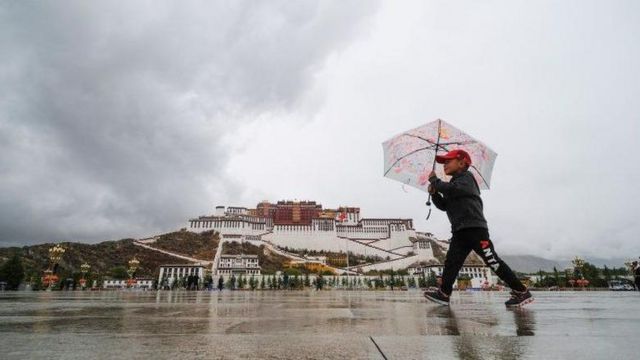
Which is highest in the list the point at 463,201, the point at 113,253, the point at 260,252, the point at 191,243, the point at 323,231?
the point at 323,231

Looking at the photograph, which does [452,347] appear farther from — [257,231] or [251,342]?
[257,231]

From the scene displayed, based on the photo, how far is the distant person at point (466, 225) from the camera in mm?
5055

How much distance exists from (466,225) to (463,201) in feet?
1.13

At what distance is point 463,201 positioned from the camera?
5.14 metres

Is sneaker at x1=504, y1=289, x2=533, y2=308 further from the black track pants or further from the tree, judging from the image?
the tree

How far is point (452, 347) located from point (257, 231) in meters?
114

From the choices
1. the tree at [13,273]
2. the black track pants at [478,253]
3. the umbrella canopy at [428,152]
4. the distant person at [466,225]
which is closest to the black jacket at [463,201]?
the distant person at [466,225]

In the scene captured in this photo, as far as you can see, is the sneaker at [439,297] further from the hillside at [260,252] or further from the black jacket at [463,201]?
the hillside at [260,252]

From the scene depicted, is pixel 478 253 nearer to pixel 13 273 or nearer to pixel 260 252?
pixel 13 273

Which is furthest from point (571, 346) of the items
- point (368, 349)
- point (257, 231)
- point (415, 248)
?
point (257, 231)

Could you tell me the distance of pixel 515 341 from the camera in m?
2.15

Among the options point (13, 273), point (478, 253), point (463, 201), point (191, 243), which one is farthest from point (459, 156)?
point (191, 243)

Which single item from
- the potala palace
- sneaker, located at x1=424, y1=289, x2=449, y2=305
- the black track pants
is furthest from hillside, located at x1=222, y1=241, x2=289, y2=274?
the black track pants

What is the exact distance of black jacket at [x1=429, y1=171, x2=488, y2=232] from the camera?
5066 millimetres
